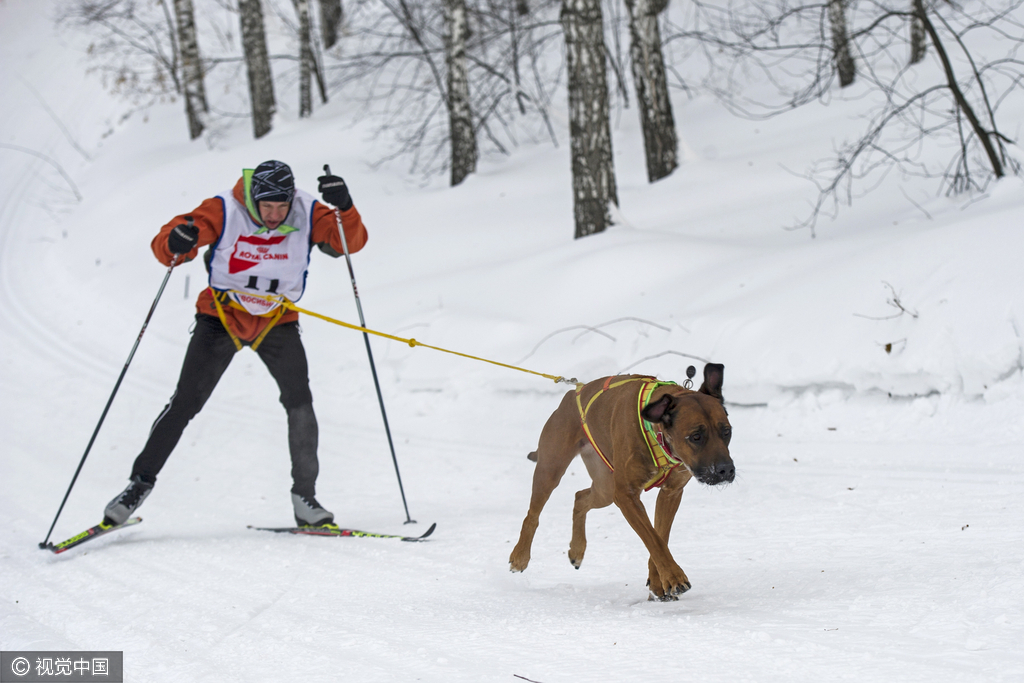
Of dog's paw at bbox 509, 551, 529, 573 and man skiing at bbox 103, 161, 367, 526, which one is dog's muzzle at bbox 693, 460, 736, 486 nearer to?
dog's paw at bbox 509, 551, 529, 573

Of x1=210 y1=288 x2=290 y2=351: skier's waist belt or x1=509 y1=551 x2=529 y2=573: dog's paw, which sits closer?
x1=509 y1=551 x2=529 y2=573: dog's paw

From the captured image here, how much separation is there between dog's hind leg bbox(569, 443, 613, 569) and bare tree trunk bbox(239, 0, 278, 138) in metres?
13.7

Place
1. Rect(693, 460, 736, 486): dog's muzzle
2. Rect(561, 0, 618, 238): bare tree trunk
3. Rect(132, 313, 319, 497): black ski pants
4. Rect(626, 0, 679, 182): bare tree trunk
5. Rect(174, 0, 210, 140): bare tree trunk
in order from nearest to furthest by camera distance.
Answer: Rect(693, 460, 736, 486): dog's muzzle → Rect(132, 313, 319, 497): black ski pants → Rect(561, 0, 618, 238): bare tree trunk → Rect(626, 0, 679, 182): bare tree trunk → Rect(174, 0, 210, 140): bare tree trunk

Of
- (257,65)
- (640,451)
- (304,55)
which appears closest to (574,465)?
(640,451)

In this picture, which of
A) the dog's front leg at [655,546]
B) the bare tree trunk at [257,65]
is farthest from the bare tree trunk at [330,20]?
the dog's front leg at [655,546]

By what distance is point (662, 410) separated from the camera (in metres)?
3.00

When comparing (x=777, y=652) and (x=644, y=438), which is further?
(x=644, y=438)

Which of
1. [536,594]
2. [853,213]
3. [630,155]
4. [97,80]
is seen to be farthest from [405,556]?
[97,80]

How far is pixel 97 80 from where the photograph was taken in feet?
83.6

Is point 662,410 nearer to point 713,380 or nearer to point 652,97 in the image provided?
point 713,380

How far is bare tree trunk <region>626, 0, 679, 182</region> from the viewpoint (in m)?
11.6

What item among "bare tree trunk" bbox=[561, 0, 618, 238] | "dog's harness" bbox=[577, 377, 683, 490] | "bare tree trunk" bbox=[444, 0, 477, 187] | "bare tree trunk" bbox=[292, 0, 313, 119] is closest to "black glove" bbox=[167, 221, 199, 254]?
"dog's harness" bbox=[577, 377, 683, 490]

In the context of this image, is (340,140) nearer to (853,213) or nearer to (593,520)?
(853,213)

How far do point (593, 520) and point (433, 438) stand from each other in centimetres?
236
